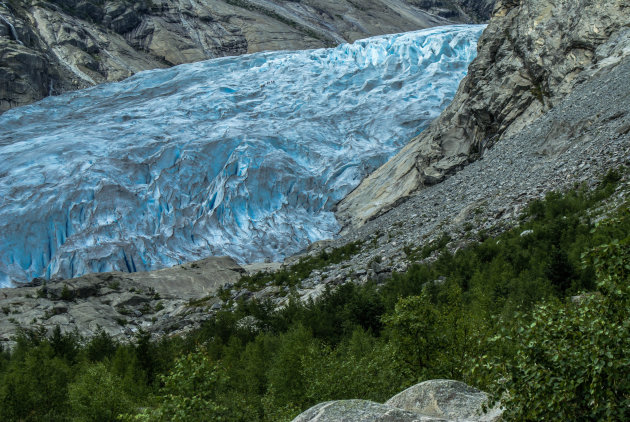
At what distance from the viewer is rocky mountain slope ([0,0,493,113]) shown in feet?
173

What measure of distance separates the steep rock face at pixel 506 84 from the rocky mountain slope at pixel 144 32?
111 feet

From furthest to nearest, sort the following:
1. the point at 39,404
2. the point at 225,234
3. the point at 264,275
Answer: the point at 225,234 → the point at 264,275 → the point at 39,404

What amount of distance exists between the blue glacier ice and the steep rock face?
5.00 metres

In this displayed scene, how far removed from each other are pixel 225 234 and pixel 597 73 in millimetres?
23434

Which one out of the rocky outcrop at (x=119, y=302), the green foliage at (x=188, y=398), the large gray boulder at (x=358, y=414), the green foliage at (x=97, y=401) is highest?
the large gray boulder at (x=358, y=414)

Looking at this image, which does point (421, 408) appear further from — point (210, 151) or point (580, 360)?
point (210, 151)

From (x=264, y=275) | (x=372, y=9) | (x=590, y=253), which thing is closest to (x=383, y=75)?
(x=264, y=275)

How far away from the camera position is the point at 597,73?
28.5 m

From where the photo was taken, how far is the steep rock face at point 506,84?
100 ft

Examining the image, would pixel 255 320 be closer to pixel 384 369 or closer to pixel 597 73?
pixel 384 369

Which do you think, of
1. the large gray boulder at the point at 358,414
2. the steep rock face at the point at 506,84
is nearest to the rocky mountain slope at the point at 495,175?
the steep rock face at the point at 506,84

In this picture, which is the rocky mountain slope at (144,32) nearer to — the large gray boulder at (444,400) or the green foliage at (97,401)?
the green foliage at (97,401)

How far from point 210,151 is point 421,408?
36179 mm

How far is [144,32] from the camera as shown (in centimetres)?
6838
